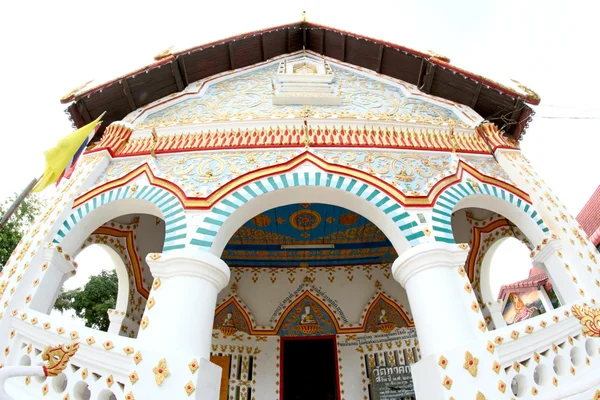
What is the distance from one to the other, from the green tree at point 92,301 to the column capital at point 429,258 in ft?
39.1

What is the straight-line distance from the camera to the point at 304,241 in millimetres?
7125

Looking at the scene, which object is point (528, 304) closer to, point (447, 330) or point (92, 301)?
point (447, 330)

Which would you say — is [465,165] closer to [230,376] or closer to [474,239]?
[474,239]

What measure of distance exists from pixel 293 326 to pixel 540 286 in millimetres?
10012

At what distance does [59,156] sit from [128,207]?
1031 millimetres

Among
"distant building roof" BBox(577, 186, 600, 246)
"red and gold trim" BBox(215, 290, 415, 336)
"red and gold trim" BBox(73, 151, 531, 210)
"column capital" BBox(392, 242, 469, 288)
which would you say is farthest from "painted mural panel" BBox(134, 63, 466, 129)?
"distant building roof" BBox(577, 186, 600, 246)

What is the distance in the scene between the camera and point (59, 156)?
4.05 m

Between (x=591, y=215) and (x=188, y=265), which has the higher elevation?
(x=591, y=215)

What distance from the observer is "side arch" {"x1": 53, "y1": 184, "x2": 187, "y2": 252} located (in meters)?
4.38

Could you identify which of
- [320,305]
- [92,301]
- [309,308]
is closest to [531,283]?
[320,305]

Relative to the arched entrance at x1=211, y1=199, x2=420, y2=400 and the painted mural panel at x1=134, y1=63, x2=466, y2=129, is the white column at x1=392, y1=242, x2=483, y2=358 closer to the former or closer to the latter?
the arched entrance at x1=211, y1=199, x2=420, y2=400

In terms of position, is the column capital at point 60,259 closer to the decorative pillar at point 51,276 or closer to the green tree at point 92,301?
the decorative pillar at point 51,276

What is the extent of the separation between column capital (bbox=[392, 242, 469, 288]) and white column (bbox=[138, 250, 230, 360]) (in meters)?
1.93

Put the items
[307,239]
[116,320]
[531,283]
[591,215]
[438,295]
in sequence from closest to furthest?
[438,295] → [116,320] → [307,239] → [591,215] → [531,283]
